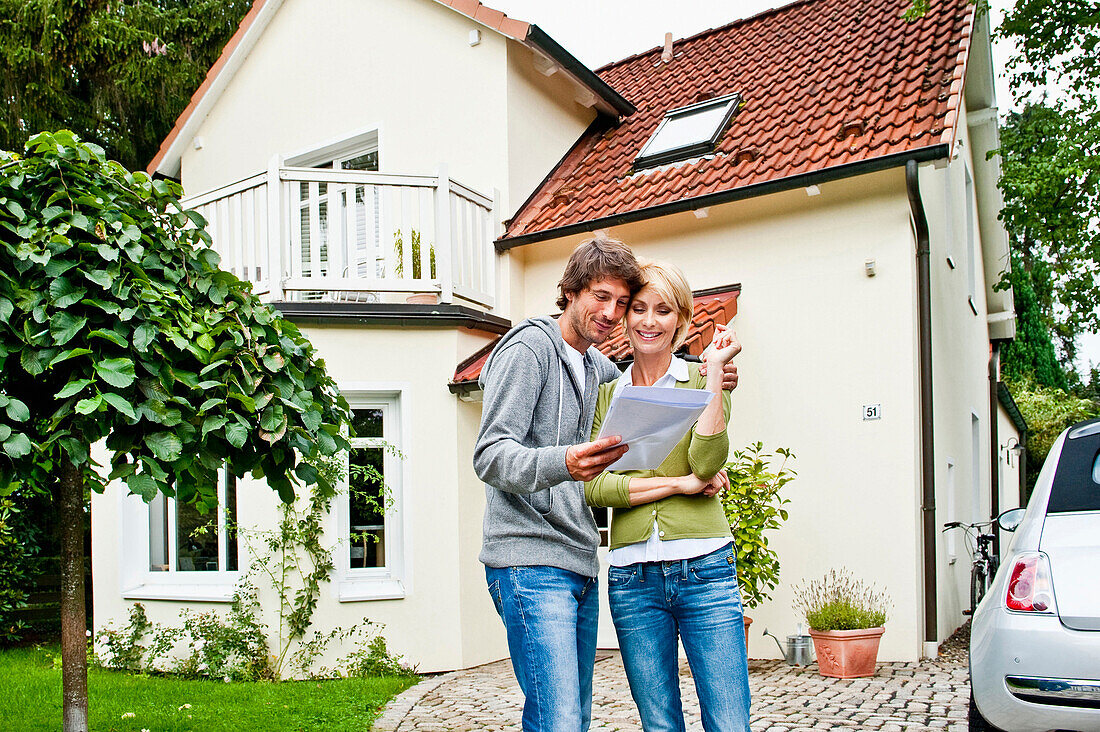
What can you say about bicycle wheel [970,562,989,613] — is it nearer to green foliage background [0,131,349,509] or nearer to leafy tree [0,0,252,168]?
green foliage background [0,131,349,509]

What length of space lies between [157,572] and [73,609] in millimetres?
4647

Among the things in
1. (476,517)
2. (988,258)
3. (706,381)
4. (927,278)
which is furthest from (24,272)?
(988,258)

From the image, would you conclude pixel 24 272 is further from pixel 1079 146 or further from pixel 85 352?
pixel 1079 146

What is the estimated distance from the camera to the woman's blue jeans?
2611 millimetres

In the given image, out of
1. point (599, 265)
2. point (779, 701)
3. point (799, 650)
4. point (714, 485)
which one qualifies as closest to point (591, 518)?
point (714, 485)

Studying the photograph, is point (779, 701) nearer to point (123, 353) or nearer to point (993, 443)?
point (123, 353)

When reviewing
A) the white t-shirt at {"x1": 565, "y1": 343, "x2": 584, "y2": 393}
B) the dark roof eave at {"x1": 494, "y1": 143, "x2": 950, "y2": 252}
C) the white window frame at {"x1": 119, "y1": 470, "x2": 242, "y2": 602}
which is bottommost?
the white window frame at {"x1": 119, "y1": 470, "x2": 242, "y2": 602}

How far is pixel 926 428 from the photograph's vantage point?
7.62 metres

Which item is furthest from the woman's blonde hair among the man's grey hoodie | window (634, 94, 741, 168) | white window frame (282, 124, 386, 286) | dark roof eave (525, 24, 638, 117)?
white window frame (282, 124, 386, 286)

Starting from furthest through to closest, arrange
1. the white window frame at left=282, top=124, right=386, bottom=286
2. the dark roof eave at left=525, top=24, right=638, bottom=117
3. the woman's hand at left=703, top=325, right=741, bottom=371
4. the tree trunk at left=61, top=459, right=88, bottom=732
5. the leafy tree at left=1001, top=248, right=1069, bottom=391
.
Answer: the leafy tree at left=1001, top=248, right=1069, bottom=391, the white window frame at left=282, top=124, right=386, bottom=286, the dark roof eave at left=525, top=24, right=638, bottom=117, the tree trunk at left=61, top=459, right=88, bottom=732, the woman's hand at left=703, top=325, right=741, bottom=371

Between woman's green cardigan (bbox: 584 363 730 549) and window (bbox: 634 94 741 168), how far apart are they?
686 cm

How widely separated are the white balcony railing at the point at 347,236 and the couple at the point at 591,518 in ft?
18.4

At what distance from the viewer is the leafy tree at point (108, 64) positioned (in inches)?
523

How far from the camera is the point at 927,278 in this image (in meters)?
7.84
